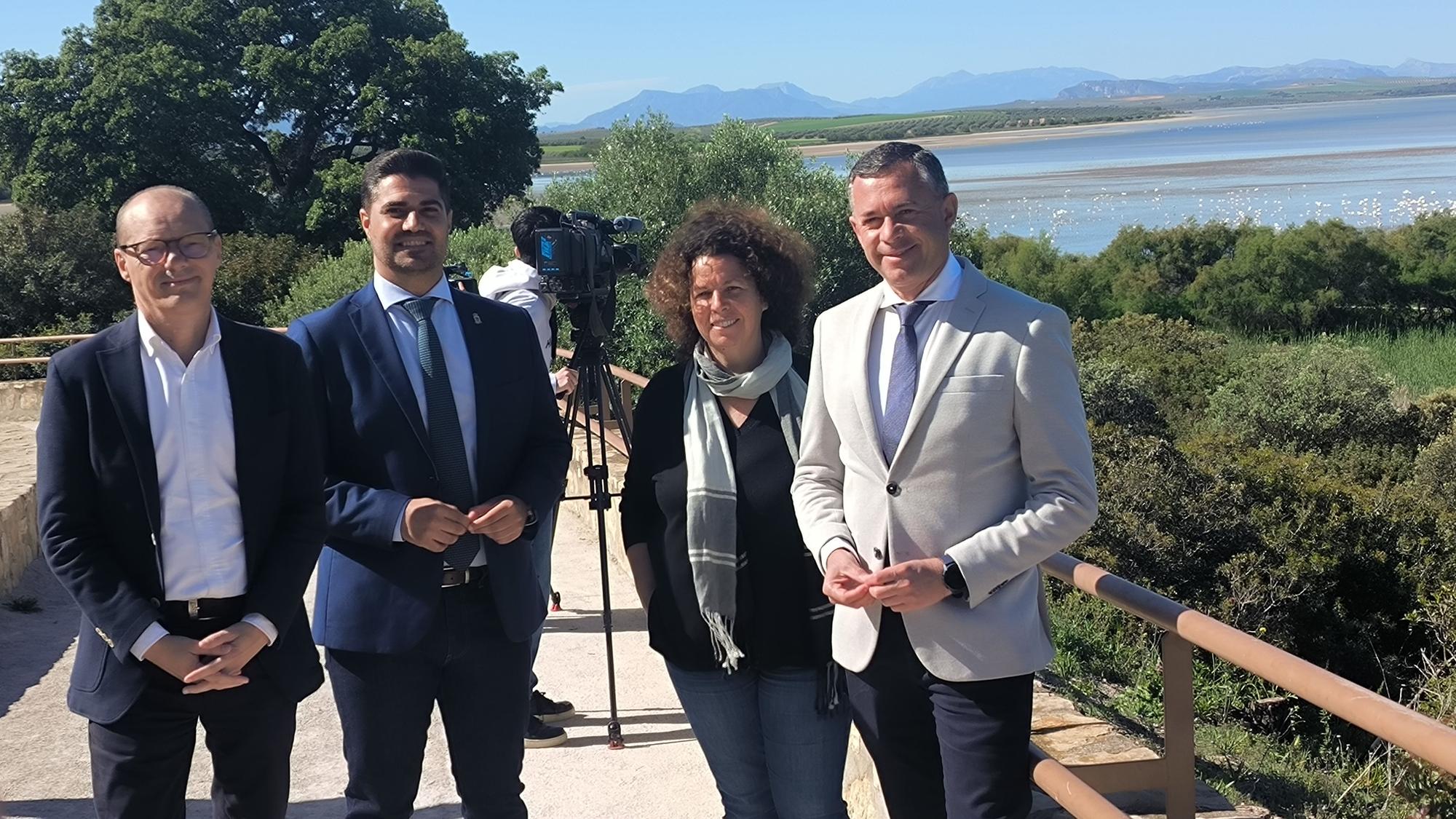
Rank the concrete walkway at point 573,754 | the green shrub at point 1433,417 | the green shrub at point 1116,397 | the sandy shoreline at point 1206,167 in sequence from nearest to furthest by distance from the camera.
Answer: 1. the concrete walkway at point 573,754
2. the green shrub at point 1116,397
3. the green shrub at point 1433,417
4. the sandy shoreline at point 1206,167

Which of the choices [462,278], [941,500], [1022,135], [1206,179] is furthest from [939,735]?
[1022,135]

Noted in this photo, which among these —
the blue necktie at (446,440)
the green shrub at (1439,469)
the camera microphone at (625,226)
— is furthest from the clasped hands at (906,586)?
the green shrub at (1439,469)

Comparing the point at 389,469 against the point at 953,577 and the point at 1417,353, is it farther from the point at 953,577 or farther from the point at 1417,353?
the point at 1417,353

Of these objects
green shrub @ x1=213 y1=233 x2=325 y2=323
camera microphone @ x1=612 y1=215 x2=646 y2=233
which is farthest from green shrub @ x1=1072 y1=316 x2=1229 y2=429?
green shrub @ x1=213 y1=233 x2=325 y2=323

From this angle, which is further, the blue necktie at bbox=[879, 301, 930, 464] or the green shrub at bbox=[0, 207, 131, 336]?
the green shrub at bbox=[0, 207, 131, 336]

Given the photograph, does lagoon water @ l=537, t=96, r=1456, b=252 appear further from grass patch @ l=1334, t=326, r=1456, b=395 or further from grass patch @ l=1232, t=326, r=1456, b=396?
grass patch @ l=1334, t=326, r=1456, b=395

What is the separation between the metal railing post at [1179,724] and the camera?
2320mm

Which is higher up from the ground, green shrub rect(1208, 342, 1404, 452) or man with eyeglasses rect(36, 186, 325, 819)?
man with eyeglasses rect(36, 186, 325, 819)

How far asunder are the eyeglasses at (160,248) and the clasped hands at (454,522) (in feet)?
2.14

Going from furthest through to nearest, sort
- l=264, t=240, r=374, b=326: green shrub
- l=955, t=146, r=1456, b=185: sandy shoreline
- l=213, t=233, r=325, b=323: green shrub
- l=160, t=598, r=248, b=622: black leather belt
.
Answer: l=955, t=146, r=1456, b=185: sandy shoreline → l=213, t=233, r=325, b=323: green shrub → l=264, t=240, r=374, b=326: green shrub → l=160, t=598, r=248, b=622: black leather belt

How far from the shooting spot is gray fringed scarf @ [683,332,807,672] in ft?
8.59

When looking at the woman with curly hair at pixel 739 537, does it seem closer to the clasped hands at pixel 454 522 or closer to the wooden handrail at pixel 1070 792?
the clasped hands at pixel 454 522

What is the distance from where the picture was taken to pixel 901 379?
2.35 m

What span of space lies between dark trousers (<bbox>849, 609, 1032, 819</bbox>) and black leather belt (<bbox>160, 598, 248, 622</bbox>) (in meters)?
1.23
